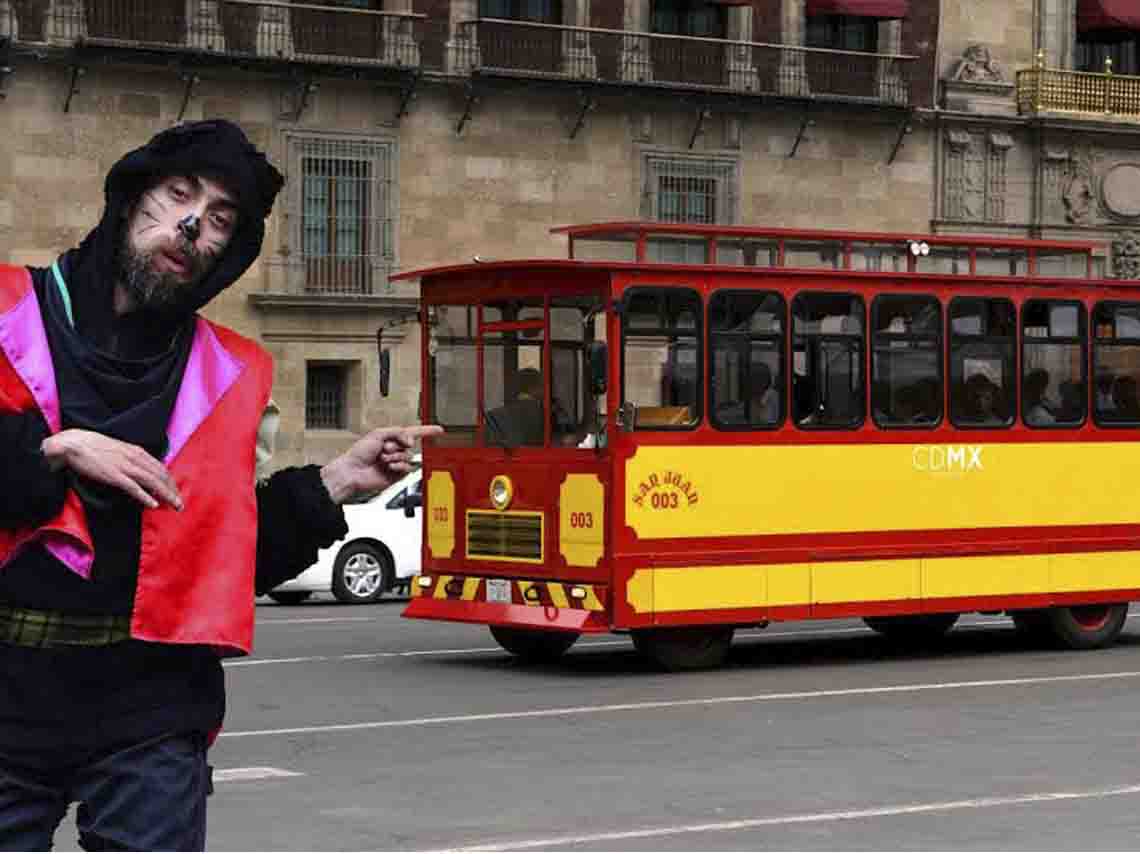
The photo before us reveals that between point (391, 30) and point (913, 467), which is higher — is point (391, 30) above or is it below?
above

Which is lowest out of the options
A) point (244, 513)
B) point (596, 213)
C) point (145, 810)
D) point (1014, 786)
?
point (1014, 786)

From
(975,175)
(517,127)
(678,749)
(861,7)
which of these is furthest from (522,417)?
(975,175)

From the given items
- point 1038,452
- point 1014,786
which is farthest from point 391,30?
point 1014,786

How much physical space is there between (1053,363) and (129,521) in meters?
17.6

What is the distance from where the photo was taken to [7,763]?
479 centimetres

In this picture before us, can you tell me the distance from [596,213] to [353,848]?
3047 cm

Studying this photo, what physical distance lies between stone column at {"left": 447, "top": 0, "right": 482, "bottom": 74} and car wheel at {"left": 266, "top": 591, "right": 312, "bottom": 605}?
507 inches

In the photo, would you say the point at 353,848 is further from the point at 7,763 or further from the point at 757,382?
the point at 757,382

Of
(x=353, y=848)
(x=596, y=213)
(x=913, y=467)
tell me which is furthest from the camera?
(x=596, y=213)

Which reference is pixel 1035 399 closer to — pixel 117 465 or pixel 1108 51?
pixel 117 465

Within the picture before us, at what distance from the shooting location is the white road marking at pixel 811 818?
35.4 feet

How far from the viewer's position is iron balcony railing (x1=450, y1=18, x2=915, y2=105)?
129 ft

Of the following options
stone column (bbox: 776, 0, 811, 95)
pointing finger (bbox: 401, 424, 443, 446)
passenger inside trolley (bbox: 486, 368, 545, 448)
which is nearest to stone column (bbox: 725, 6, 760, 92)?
stone column (bbox: 776, 0, 811, 95)

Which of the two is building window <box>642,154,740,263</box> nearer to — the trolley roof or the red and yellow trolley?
the trolley roof
